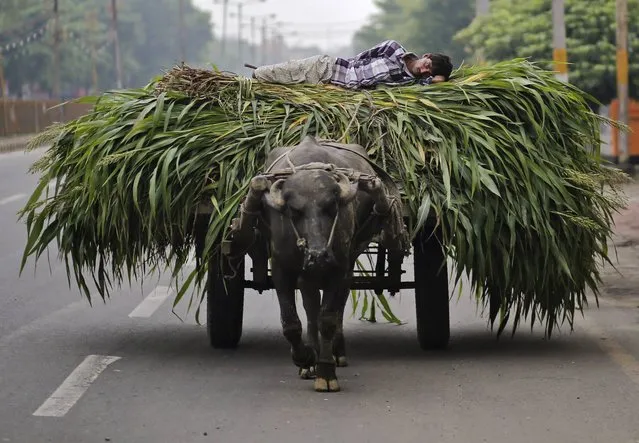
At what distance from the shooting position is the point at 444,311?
9.28 meters

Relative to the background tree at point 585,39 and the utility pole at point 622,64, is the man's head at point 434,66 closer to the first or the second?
the utility pole at point 622,64

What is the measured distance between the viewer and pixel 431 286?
9.18 m

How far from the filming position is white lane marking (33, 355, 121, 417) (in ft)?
24.5

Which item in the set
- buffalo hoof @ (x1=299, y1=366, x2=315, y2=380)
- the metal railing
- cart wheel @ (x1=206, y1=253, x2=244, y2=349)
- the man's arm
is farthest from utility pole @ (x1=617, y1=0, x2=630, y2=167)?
the metal railing

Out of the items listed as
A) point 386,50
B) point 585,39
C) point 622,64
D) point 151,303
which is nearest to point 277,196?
point 386,50

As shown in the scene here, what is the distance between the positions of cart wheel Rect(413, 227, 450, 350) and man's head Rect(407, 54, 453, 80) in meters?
1.42

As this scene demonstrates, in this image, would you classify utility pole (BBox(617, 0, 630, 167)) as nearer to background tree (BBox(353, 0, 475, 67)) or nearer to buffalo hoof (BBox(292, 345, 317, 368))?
buffalo hoof (BBox(292, 345, 317, 368))

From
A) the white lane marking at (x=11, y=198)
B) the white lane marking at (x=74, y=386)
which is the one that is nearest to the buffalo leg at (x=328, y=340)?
the white lane marking at (x=74, y=386)

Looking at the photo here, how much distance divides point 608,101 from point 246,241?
25.4 meters

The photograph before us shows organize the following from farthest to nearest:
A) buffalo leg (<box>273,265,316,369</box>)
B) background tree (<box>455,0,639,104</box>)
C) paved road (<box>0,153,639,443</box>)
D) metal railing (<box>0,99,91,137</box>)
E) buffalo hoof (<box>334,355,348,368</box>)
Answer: metal railing (<box>0,99,91,137</box>)
background tree (<box>455,0,639,104</box>)
buffalo hoof (<box>334,355,348,368</box>)
buffalo leg (<box>273,265,316,369</box>)
paved road (<box>0,153,639,443</box>)

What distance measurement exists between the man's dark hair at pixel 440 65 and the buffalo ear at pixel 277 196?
2437 mm

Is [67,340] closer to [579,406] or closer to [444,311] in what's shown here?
[444,311]

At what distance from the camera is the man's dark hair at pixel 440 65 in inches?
391

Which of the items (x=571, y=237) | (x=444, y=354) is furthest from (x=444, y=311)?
(x=571, y=237)
